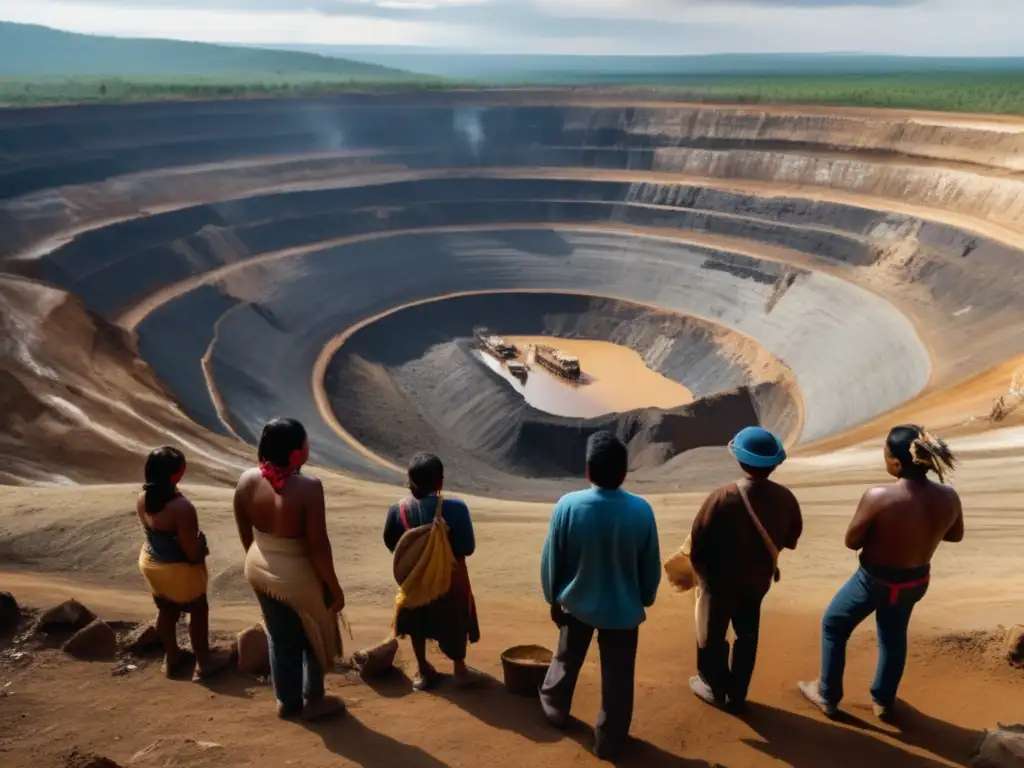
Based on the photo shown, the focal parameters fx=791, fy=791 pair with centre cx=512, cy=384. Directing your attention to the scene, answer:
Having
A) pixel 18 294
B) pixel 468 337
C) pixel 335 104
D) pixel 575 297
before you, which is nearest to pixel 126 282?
pixel 18 294

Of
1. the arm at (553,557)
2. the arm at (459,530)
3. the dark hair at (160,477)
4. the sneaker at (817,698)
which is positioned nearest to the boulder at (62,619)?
the dark hair at (160,477)

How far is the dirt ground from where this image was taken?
4.73 m

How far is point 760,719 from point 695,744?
1.92ft

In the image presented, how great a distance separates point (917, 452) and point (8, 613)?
6461 millimetres

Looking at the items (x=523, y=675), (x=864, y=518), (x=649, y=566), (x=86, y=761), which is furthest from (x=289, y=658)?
(x=864, y=518)

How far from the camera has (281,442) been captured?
15.1 ft

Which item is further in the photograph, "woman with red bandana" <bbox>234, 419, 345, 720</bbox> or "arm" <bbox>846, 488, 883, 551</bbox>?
"arm" <bbox>846, 488, 883, 551</bbox>

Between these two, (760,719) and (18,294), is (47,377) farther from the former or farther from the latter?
(760,719)

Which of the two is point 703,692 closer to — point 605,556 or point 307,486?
point 605,556

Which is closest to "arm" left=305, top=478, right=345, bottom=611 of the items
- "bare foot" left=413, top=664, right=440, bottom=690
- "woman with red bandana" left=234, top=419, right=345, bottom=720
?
"woman with red bandana" left=234, top=419, right=345, bottom=720

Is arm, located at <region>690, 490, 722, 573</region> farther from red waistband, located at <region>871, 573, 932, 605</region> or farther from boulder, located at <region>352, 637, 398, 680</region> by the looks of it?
boulder, located at <region>352, 637, 398, 680</region>

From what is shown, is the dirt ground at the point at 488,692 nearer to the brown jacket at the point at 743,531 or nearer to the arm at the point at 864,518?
the brown jacket at the point at 743,531

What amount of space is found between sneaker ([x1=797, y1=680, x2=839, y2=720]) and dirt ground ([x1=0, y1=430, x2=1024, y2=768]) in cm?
10

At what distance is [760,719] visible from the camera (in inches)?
207
